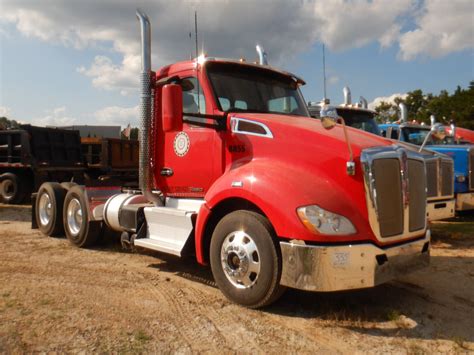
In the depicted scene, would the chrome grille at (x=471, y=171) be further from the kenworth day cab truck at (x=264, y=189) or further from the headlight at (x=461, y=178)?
the kenworth day cab truck at (x=264, y=189)

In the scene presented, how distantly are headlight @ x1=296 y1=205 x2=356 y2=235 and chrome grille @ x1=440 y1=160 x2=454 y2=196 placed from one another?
4.68m

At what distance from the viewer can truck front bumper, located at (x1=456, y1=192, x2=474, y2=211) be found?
8.59 m

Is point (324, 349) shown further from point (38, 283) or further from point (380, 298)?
point (38, 283)

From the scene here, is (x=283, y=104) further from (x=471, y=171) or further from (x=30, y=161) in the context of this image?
(x=30, y=161)

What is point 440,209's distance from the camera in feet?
24.6

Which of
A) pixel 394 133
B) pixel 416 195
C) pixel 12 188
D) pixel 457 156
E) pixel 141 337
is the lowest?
pixel 141 337

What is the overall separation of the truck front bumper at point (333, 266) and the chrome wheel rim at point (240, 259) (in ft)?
1.20

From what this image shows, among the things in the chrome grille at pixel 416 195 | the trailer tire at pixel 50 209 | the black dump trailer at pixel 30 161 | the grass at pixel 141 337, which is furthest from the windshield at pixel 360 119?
the black dump trailer at pixel 30 161

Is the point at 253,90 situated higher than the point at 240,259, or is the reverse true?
the point at 253,90

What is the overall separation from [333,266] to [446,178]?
200 inches

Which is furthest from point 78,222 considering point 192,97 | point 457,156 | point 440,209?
point 457,156

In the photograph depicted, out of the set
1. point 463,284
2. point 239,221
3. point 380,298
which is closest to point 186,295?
point 239,221

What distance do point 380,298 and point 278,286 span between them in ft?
4.43

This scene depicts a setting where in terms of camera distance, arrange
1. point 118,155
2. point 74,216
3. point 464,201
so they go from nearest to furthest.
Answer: point 74,216 → point 464,201 → point 118,155
